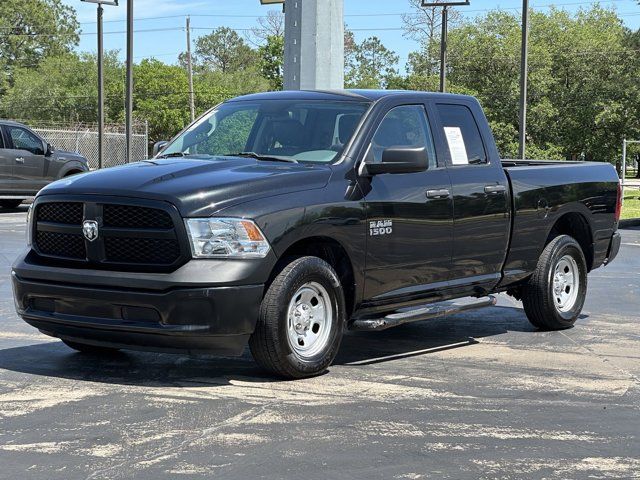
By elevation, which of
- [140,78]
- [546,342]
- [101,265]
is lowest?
[546,342]

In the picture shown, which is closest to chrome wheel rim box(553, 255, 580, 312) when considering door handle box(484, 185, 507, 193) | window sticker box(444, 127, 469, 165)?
door handle box(484, 185, 507, 193)

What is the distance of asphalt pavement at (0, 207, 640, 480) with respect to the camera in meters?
5.08

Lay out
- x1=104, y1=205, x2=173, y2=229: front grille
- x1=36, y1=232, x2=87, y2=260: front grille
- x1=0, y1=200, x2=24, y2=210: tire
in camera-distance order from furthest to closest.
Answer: x1=0, y1=200, x2=24, y2=210: tire → x1=36, y1=232, x2=87, y2=260: front grille → x1=104, y1=205, x2=173, y2=229: front grille

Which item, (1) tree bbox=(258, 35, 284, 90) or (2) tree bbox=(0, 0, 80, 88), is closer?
(1) tree bbox=(258, 35, 284, 90)

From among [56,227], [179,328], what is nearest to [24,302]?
[56,227]

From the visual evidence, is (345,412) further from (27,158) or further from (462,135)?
(27,158)

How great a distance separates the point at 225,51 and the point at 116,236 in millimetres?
131316

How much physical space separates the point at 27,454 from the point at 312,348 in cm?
238

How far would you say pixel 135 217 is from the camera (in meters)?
6.65

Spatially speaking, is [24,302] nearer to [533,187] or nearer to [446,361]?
[446,361]

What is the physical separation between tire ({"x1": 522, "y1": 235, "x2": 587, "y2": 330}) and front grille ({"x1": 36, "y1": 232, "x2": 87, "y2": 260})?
412 cm

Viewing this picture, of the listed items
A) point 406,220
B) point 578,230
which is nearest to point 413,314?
point 406,220

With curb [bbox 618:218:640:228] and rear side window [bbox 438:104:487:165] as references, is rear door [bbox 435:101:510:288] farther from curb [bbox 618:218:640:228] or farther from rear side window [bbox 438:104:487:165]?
curb [bbox 618:218:640:228]

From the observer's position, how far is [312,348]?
23.4ft
